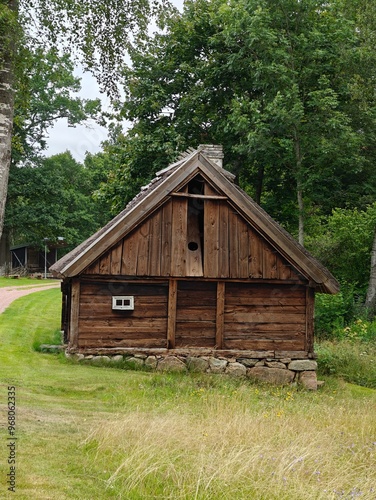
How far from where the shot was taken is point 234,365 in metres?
14.4

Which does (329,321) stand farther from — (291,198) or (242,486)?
(242,486)

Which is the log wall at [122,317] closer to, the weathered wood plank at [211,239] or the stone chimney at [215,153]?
the weathered wood plank at [211,239]

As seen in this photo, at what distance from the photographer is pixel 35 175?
43.6 metres

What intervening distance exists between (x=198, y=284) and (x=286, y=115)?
1046cm

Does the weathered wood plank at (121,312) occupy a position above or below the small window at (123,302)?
below

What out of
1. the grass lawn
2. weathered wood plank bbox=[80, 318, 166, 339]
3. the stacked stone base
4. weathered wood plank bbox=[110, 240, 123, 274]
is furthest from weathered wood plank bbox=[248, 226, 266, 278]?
the grass lawn

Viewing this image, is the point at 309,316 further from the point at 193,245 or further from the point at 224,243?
the point at 193,245

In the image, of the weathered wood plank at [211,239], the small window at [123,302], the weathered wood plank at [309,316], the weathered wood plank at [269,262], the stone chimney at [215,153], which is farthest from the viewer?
the stone chimney at [215,153]

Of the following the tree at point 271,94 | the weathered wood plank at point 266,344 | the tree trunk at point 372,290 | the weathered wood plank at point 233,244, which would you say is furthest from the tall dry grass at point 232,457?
the tree at point 271,94

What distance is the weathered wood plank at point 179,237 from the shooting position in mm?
14117

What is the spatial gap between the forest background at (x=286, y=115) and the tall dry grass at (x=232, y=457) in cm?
1338

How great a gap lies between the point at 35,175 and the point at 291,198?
73.7 feet

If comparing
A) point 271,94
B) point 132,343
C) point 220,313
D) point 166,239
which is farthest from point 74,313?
point 271,94

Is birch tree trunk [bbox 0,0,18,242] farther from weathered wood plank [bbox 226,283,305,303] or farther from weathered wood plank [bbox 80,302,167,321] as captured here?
weathered wood plank [bbox 226,283,305,303]
